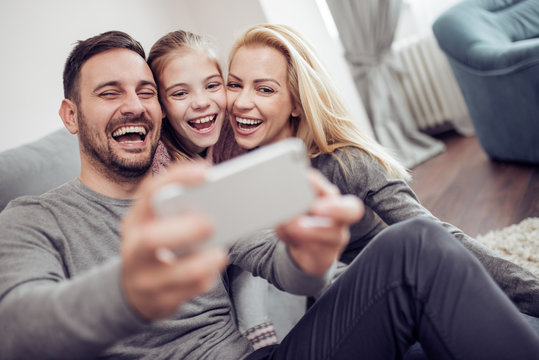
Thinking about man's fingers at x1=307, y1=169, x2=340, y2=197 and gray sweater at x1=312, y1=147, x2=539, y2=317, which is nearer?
man's fingers at x1=307, y1=169, x2=340, y2=197

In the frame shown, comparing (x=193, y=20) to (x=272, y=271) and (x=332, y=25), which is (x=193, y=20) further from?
(x=272, y=271)

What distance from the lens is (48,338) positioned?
54 cm

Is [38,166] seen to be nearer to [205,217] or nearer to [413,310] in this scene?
[205,217]

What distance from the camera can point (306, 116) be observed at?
129 centimetres

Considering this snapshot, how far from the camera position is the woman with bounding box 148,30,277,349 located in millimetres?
1281

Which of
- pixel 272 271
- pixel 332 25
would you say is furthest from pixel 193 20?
pixel 272 271

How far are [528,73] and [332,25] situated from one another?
72.3 inches

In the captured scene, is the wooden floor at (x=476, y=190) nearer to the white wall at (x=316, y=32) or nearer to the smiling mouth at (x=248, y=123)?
the white wall at (x=316, y=32)

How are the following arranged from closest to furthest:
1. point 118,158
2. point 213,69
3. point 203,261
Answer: point 203,261, point 118,158, point 213,69

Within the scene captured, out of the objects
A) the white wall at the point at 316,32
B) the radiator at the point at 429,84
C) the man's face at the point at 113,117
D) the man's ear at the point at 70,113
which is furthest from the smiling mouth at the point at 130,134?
the radiator at the point at 429,84

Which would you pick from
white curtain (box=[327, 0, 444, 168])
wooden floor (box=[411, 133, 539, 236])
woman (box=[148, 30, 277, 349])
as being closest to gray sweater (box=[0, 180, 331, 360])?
woman (box=[148, 30, 277, 349])

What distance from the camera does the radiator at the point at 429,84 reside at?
3.44 meters

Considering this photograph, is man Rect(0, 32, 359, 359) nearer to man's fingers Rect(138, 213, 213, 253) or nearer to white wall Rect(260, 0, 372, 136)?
man's fingers Rect(138, 213, 213, 253)

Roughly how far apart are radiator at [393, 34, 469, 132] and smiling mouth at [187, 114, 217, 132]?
251cm
